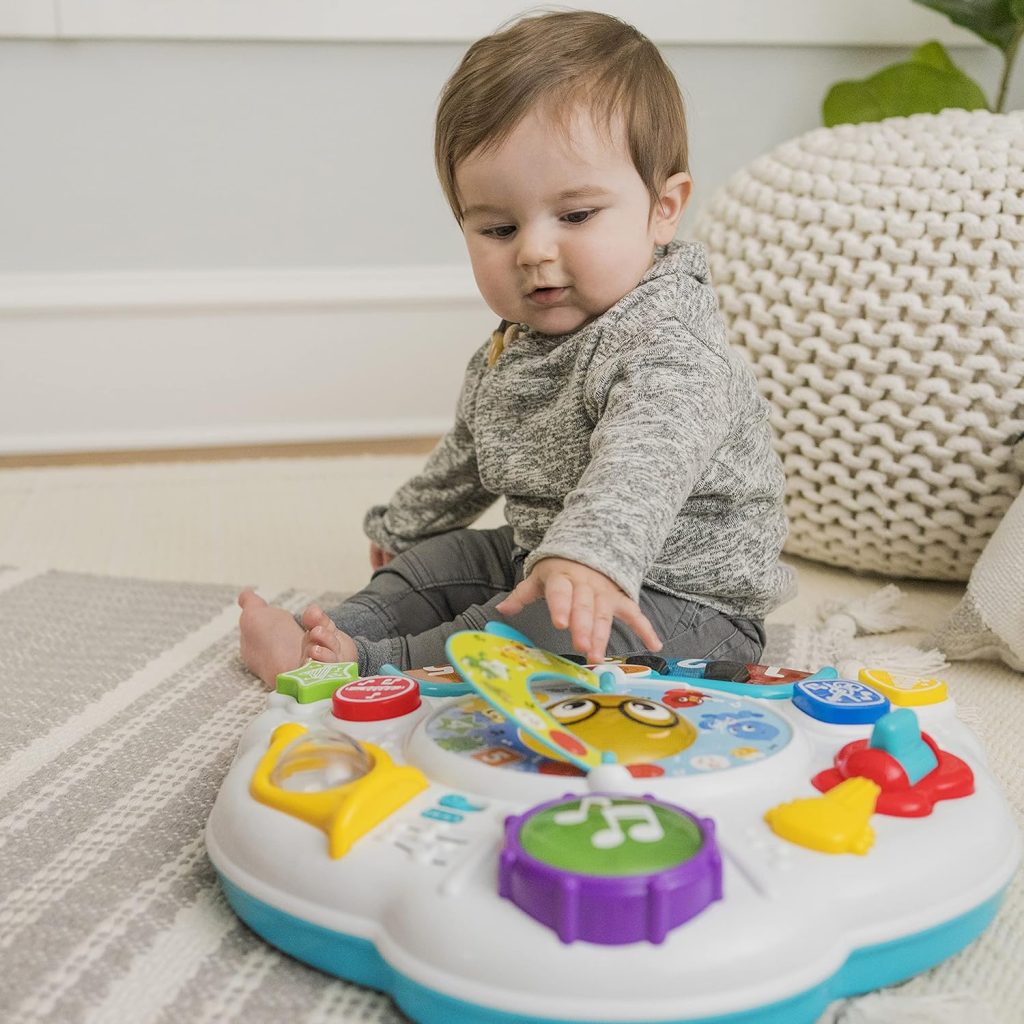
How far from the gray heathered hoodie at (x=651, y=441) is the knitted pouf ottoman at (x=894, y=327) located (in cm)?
17

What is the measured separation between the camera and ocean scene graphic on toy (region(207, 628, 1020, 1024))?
1.35 ft

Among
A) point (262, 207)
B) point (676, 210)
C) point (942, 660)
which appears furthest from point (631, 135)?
point (262, 207)

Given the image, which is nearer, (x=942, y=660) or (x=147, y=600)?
(x=942, y=660)

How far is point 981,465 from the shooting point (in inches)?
37.0

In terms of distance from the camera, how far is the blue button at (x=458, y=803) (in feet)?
1.59

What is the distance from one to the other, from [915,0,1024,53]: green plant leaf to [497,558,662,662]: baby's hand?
40.3 inches

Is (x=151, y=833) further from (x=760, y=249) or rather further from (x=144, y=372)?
(x=144, y=372)

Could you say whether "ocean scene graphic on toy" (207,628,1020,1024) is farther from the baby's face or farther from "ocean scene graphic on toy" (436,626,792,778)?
the baby's face

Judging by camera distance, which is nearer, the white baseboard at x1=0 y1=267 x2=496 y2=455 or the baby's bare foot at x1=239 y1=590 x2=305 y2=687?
the baby's bare foot at x1=239 y1=590 x2=305 y2=687

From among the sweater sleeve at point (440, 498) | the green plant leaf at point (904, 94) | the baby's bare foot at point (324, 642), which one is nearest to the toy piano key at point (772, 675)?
the baby's bare foot at point (324, 642)

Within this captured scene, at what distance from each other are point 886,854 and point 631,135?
468 millimetres

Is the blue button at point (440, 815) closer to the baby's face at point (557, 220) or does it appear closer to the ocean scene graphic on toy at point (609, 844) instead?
the ocean scene graphic on toy at point (609, 844)

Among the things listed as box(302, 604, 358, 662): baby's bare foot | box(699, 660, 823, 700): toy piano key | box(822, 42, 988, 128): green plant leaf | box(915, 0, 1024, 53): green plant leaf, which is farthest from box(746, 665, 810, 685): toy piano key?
box(915, 0, 1024, 53): green plant leaf

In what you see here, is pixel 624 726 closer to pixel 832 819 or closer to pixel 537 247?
pixel 832 819
